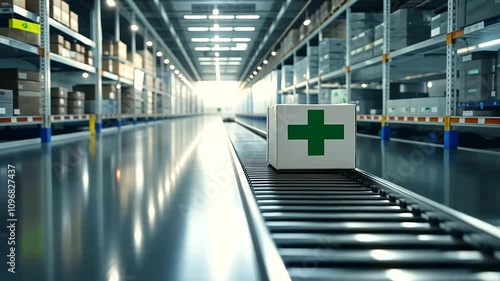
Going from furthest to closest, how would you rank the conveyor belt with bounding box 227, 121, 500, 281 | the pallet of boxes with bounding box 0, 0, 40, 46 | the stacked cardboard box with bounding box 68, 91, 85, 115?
Result: the stacked cardboard box with bounding box 68, 91, 85, 115 → the pallet of boxes with bounding box 0, 0, 40, 46 → the conveyor belt with bounding box 227, 121, 500, 281

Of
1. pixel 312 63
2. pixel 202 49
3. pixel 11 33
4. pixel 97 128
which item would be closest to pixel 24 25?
pixel 11 33

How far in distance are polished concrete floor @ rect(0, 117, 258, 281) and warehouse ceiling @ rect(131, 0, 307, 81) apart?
39.9ft

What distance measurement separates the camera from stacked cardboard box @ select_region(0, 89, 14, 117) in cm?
603

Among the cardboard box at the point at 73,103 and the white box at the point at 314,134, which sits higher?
the cardboard box at the point at 73,103

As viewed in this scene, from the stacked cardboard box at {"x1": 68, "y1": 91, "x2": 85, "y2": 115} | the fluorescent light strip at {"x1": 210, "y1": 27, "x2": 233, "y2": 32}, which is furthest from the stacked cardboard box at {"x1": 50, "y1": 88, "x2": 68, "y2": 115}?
the fluorescent light strip at {"x1": 210, "y1": 27, "x2": 233, "y2": 32}

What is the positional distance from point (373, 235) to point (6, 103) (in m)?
5.91

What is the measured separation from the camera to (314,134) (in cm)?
384

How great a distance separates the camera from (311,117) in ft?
12.5

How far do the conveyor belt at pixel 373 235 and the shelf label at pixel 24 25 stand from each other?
5.09m

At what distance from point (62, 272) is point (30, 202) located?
130 centimetres

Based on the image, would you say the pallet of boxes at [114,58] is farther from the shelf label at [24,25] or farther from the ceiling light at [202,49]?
the ceiling light at [202,49]

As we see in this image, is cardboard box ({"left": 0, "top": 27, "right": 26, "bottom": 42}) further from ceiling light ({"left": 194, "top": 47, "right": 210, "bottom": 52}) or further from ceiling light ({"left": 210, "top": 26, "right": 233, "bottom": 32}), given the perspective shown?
ceiling light ({"left": 194, "top": 47, "right": 210, "bottom": 52})

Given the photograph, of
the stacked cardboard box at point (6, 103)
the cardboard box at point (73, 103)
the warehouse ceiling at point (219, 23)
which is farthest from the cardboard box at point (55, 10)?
the warehouse ceiling at point (219, 23)

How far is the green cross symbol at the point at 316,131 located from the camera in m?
3.82
